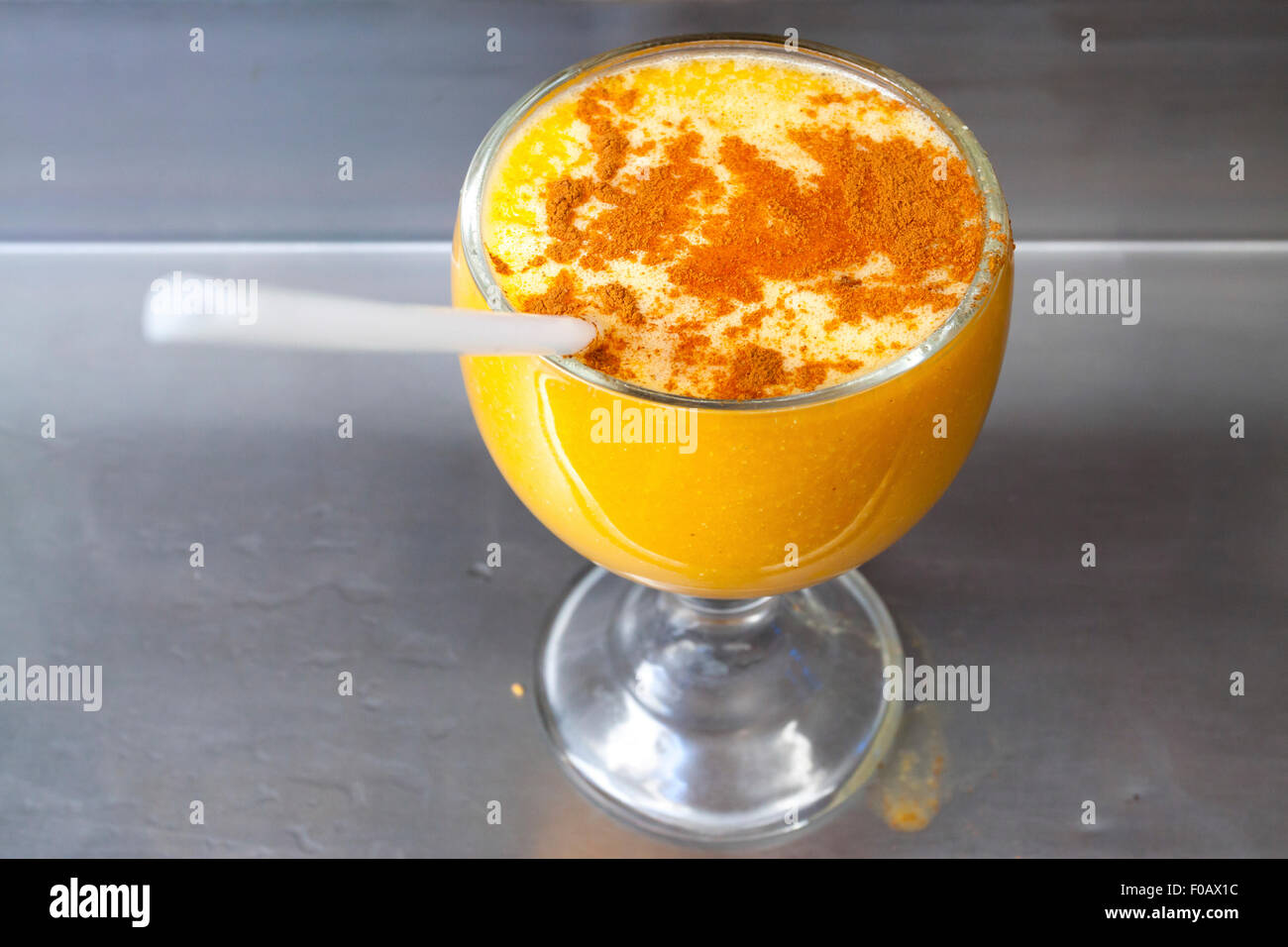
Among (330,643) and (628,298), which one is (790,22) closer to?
(628,298)

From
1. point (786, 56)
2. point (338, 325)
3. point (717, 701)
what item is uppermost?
point (786, 56)

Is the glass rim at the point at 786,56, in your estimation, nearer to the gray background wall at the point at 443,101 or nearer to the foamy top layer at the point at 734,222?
the foamy top layer at the point at 734,222

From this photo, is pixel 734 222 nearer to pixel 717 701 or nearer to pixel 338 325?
pixel 338 325

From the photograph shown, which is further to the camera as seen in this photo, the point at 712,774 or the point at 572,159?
the point at 712,774

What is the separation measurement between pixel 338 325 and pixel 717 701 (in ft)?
1.90

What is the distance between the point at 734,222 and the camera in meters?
0.77

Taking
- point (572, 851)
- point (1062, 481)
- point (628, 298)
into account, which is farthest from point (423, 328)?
point (1062, 481)

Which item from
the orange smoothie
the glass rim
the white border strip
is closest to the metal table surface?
the white border strip

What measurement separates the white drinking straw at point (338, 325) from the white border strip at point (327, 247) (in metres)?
0.62

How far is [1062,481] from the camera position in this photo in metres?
1.17

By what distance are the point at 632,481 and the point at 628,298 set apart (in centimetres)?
10

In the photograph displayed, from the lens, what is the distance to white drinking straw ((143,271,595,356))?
57cm

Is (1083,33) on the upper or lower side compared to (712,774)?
upper

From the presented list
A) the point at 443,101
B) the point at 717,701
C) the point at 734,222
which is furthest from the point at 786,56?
the point at 717,701
